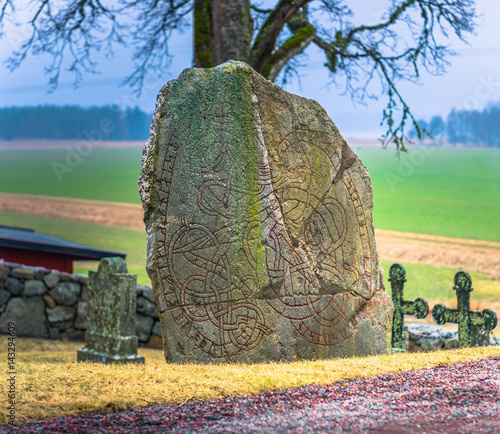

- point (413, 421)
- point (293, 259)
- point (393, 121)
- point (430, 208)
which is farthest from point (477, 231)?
point (413, 421)

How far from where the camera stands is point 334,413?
3.77 m

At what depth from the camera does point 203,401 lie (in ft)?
13.6

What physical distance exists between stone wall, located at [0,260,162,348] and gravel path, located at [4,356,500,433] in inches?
329

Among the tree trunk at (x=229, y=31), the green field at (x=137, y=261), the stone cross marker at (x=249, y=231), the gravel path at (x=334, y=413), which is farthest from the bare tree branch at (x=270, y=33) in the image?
the gravel path at (x=334, y=413)

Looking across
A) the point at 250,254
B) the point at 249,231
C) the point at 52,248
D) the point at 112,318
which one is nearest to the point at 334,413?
the point at 250,254

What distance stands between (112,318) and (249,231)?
4252mm

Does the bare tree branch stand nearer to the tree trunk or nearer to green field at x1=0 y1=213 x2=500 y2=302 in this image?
the tree trunk

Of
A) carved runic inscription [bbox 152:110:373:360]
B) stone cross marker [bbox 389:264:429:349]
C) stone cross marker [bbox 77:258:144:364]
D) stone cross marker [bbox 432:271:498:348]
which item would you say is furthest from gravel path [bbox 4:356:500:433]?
stone cross marker [bbox 77:258:144:364]

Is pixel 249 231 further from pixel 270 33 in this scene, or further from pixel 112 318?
pixel 270 33

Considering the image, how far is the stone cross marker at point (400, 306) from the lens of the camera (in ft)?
25.2

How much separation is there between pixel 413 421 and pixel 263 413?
88cm

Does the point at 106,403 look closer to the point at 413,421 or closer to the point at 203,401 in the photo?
the point at 203,401

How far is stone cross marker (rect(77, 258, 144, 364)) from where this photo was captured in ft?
30.6

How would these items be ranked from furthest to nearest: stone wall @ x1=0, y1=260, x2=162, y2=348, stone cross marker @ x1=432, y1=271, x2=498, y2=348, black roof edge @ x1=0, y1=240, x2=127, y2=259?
black roof edge @ x1=0, y1=240, x2=127, y2=259
stone wall @ x1=0, y1=260, x2=162, y2=348
stone cross marker @ x1=432, y1=271, x2=498, y2=348
